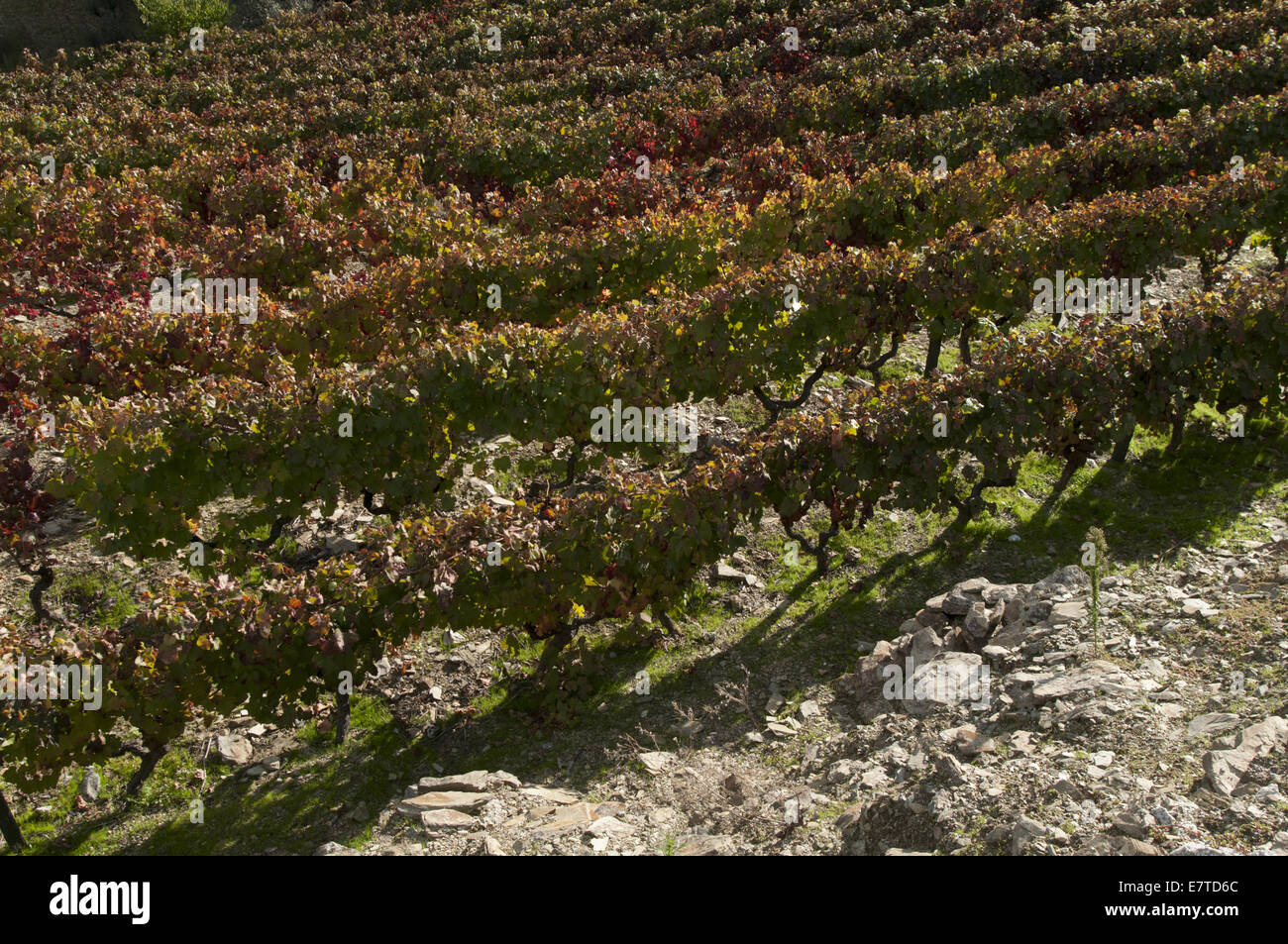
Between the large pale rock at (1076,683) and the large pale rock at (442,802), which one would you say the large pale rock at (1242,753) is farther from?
the large pale rock at (442,802)

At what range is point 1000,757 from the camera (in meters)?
6.43

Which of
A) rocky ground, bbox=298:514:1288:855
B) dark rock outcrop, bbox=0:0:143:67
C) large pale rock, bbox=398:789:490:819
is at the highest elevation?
dark rock outcrop, bbox=0:0:143:67

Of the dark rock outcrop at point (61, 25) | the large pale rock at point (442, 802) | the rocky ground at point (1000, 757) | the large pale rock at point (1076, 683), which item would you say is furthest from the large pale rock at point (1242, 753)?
the dark rock outcrop at point (61, 25)

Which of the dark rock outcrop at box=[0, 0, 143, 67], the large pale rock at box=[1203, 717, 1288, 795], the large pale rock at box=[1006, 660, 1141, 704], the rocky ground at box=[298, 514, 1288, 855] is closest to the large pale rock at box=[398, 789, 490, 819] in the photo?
the rocky ground at box=[298, 514, 1288, 855]

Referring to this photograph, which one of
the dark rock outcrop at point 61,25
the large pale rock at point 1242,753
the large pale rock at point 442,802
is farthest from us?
the dark rock outcrop at point 61,25

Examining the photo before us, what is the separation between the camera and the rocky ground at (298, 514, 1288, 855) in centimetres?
570

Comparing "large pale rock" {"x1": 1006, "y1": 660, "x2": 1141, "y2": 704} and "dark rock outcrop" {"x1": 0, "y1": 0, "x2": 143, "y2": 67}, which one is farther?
"dark rock outcrop" {"x1": 0, "y1": 0, "x2": 143, "y2": 67}

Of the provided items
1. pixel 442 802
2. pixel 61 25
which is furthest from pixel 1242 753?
pixel 61 25

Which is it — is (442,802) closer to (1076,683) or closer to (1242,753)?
(1076,683)

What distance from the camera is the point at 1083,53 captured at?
2038 centimetres

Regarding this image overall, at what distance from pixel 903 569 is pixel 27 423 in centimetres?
939

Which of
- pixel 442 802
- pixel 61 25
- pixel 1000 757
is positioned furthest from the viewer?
pixel 61 25

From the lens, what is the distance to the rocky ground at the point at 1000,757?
5695 millimetres

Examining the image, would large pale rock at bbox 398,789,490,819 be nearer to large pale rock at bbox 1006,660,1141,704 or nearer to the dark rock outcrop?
large pale rock at bbox 1006,660,1141,704
